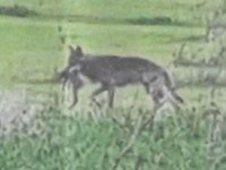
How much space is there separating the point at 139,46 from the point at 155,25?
0.10 metres

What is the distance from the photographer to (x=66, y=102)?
3.76 meters

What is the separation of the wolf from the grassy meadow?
1.0 inches

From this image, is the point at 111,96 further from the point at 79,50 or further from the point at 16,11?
the point at 16,11

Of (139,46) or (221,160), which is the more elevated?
(139,46)

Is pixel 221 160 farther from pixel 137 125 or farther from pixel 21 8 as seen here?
pixel 21 8

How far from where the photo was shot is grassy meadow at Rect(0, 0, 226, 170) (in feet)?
12.3

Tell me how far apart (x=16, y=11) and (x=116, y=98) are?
475 mm

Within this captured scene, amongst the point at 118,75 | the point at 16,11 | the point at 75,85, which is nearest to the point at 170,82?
the point at 118,75

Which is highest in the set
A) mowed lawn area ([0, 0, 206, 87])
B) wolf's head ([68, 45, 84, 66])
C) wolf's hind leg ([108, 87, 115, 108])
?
mowed lawn area ([0, 0, 206, 87])

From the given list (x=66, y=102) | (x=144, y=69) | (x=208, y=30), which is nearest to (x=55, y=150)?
(x=66, y=102)

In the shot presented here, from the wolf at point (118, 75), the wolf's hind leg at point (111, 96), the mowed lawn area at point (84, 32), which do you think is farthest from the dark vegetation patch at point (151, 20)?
the wolf's hind leg at point (111, 96)

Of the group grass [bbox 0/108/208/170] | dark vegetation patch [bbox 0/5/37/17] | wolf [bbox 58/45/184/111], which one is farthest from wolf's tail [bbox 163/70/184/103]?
dark vegetation patch [bbox 0/5/37/17]

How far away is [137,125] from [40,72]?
1.32 feet

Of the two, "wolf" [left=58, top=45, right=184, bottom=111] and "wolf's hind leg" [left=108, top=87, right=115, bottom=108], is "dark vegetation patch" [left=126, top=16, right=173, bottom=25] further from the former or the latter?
"wolf's hind leg" [left=108, top=87, right=115, bottom=108]
